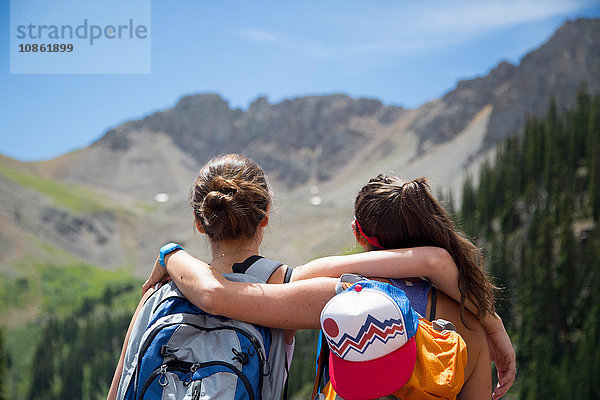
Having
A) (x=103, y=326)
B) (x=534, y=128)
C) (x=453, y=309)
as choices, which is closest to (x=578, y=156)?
(x=534, y=128)

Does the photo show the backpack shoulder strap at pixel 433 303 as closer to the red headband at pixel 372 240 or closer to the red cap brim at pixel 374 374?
the red headband at pixel 372 240

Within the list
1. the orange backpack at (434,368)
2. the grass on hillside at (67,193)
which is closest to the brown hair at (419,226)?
the orange backpack at (434,368)

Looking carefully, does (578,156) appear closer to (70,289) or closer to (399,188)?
(399,188)

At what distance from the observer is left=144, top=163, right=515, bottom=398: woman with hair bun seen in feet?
9.54

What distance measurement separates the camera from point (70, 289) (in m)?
119

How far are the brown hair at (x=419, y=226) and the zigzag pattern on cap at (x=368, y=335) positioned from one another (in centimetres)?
87

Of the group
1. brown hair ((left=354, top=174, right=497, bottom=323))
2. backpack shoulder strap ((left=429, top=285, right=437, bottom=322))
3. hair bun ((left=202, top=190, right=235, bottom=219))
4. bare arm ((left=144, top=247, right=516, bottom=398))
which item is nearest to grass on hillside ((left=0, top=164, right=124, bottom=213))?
hair bun ((left=202, top=190, right=235, bottom=219))

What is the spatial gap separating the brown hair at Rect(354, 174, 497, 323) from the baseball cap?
0.75 meters

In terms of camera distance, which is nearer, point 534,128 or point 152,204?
point 534,128

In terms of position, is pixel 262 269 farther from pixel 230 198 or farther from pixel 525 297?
pixel 525 297

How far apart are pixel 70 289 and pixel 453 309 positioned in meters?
129

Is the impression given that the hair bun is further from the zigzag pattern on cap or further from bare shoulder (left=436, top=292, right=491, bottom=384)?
bare shoulder (left=436, top=292, right=491, bottom=384)

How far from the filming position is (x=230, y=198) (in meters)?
3.16

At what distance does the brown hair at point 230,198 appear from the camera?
321cm
